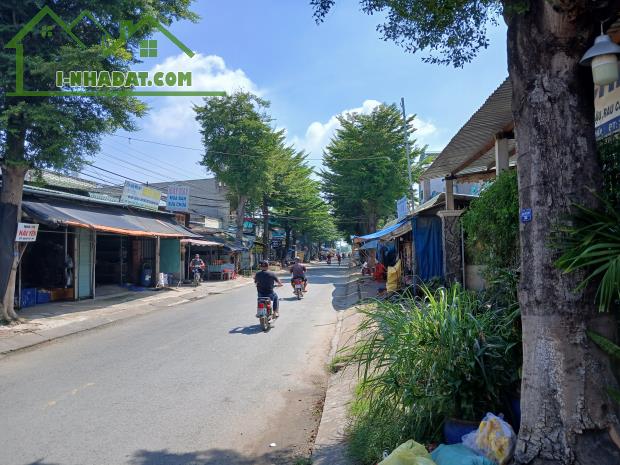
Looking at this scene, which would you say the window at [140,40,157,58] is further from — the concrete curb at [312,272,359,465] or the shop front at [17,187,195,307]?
the concrete curb at [312,272,359,465]

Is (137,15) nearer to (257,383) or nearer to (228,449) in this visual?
(257,383)

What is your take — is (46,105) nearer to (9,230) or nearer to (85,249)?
(9,230)

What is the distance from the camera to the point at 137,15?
1238cm

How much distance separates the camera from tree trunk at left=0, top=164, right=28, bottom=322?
1125cm

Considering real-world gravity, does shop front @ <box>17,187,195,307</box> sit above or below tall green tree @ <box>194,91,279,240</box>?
below

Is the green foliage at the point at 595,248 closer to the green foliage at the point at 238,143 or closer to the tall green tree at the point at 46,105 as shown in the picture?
the tall green tree at the point at 46,105

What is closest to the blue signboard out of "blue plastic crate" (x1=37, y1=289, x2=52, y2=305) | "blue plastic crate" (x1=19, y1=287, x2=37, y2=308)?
"blue plastic crate" (x1=19, y1=287, x2=37, y2=308)

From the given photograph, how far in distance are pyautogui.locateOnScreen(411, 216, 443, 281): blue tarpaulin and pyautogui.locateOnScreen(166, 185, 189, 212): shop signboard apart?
15.3m

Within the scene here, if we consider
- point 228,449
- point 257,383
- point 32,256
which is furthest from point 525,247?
point 32,256

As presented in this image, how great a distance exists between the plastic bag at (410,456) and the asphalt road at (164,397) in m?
1.67

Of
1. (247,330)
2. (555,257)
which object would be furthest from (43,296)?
(555,257)

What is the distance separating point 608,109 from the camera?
20.1 ft

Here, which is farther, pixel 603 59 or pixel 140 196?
pixel 140 196

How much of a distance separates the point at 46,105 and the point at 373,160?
1119 inches
